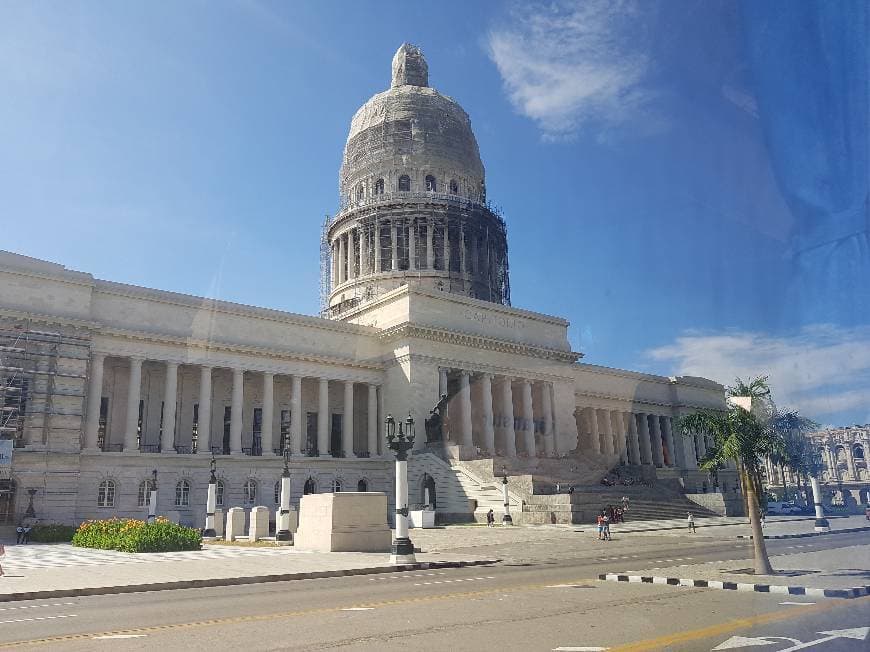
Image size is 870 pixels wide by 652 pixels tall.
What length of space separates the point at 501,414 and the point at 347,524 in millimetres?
37496

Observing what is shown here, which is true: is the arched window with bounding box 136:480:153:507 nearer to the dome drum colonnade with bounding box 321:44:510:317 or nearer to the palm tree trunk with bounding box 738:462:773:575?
the dome drum colonnade with bounding box 321:44:510:317

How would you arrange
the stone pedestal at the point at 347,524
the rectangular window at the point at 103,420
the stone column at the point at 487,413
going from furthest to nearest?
the stone column at the point at 487,413, the rectangular window at the point at 103,420, the stone pedestal at the point at 347,524

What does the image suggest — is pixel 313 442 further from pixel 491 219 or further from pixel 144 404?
pixel 491 219

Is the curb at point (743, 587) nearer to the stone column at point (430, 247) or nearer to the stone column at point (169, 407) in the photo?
the stone column at point (169, 407)

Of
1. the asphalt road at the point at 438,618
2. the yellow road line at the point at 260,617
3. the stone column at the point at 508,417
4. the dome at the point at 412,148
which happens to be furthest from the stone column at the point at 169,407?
the dome at the point at 412,148

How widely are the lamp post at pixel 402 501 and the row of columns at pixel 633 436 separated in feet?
179

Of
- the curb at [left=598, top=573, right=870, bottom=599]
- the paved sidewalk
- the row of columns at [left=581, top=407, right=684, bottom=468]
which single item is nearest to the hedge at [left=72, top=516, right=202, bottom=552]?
the paved sidewalk

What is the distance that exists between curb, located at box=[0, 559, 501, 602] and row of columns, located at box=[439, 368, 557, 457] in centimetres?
3593

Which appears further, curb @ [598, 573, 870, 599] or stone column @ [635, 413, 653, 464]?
stone column @ [635, 413, 653, 464]

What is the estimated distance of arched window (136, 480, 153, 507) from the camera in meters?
47.0

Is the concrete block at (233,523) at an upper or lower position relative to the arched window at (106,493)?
lower

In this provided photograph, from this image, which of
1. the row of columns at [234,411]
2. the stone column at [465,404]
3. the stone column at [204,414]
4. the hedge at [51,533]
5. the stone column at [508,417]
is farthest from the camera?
the stone column at [508,417]

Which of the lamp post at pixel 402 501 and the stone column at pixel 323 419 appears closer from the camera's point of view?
the lamp post at pixel 402 501

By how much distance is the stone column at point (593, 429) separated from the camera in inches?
3041
